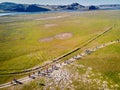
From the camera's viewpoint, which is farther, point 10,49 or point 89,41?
point 89,41

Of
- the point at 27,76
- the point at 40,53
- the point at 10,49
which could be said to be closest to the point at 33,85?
the point at 27,76

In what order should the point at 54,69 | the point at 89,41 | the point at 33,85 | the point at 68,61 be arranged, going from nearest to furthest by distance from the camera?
the point at 33,85 < the point at 54,69 < the point at 68,61 < the point at 89,41

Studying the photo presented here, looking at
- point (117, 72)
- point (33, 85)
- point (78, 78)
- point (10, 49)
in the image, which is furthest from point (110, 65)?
point (10, 49)

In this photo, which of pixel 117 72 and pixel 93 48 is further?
pixel 93 48

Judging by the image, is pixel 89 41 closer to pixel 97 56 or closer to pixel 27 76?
pixel 97 56

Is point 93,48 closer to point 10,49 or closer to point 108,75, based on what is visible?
point 108,75

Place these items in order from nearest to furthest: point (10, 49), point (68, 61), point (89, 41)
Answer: point (68, 61) → point (10, 49) → point (89, 41)

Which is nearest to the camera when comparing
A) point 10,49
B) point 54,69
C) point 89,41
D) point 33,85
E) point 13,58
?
point 33,85

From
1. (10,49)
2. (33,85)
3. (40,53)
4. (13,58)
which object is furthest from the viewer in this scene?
(10,49)
